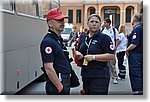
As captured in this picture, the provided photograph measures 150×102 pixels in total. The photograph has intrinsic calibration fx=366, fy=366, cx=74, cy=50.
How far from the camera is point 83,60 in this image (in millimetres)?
4355

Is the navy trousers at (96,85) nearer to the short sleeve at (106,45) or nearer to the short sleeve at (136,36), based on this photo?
the short sleeve at (106,45)

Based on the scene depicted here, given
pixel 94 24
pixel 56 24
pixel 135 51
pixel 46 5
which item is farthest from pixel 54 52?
pixel 46 5

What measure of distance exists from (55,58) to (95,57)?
0.59m

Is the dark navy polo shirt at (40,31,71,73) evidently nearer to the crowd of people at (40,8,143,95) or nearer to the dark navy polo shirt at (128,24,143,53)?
the crowd of people at (40,8,143,95)

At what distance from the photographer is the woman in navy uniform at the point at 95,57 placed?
14.0ft

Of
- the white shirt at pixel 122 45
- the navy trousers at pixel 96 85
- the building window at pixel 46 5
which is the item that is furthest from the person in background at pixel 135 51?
the white shirt at pixel 122 45

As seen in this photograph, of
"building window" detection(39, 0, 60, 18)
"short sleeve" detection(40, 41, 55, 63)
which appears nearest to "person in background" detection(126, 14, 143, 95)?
"building window" detection(39, 0, 60, 18)

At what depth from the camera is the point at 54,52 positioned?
3777mm

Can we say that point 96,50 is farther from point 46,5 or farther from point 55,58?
point 46,5

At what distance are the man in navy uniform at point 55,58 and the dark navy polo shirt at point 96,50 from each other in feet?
1.44

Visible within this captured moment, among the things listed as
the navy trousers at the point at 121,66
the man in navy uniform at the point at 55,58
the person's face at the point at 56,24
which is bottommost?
the navy trousers at the point at 121,66

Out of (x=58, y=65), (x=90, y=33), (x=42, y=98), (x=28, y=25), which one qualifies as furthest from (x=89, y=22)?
(x=28, y=25)

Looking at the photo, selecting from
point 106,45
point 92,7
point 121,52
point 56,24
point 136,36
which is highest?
point 92,7

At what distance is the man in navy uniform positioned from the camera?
12.3 ft
